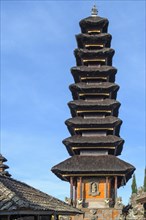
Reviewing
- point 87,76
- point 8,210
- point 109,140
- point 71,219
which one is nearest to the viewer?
point 8,210

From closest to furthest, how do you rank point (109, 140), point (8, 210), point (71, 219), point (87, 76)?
point (8, 210)
point (71, 219)
point (109, 140)
point (87, 76)

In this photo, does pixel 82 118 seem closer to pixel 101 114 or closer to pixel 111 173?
pixel 101 114

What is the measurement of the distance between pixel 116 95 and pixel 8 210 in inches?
1411

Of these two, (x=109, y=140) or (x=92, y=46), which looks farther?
(x=92, y=46)

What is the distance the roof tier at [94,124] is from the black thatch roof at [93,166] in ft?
9.24

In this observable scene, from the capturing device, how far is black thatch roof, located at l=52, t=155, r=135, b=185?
3916 cm

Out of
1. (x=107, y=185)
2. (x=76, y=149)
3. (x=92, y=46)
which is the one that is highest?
(x=92, y=46)

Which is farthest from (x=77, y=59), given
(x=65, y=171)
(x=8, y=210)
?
(x=8, y=210)

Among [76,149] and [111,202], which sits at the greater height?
[76,149]

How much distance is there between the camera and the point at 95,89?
44.7 metres

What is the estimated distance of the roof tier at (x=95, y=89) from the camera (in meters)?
44.6

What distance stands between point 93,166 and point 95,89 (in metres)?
8.76

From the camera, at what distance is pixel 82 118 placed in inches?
1721

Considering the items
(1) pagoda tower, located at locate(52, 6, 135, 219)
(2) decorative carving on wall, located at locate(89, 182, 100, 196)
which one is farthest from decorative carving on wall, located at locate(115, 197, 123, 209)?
(2) decorative carving on wall, located at locate(89, 182, 100, 196)
